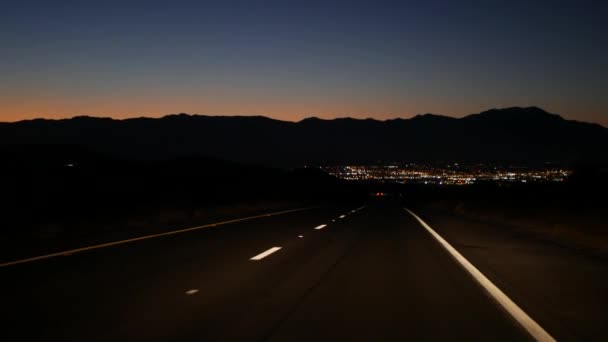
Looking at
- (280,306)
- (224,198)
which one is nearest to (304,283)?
(280,306)

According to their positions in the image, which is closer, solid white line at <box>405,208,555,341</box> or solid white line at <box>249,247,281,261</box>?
solid white line at <box>405,208,555,341</box>

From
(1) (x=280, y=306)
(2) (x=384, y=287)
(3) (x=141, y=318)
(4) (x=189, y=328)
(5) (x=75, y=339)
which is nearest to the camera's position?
(5) (x=75, y=339)

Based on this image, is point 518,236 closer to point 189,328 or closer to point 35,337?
point 189,328

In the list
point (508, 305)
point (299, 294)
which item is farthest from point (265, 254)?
point (508, 305)

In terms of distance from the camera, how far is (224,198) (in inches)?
1843

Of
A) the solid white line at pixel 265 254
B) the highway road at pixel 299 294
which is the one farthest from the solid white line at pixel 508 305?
the solid white line at pixel 265 254

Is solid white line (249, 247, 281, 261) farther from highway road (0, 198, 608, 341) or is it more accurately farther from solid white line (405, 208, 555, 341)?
solid white line (405, 208, 555, 341)

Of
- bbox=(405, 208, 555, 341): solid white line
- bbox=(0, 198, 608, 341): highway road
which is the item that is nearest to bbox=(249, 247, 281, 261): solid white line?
bbox=(0, 198, 608, 341): highway road

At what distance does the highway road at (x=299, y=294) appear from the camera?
684 centimetres

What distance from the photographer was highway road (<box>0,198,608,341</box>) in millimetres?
6840

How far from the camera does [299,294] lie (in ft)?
29.6

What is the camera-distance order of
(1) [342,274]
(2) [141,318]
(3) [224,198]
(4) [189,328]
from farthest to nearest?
(3) [224,198]
(1) [342,274]
(2) [141,318]
(4) [189,328]

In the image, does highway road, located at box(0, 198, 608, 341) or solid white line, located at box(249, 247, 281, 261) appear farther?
solid white line, located at box(249, 247, 281, 261)

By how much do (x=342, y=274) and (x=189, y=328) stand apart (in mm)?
Answer: 4536
